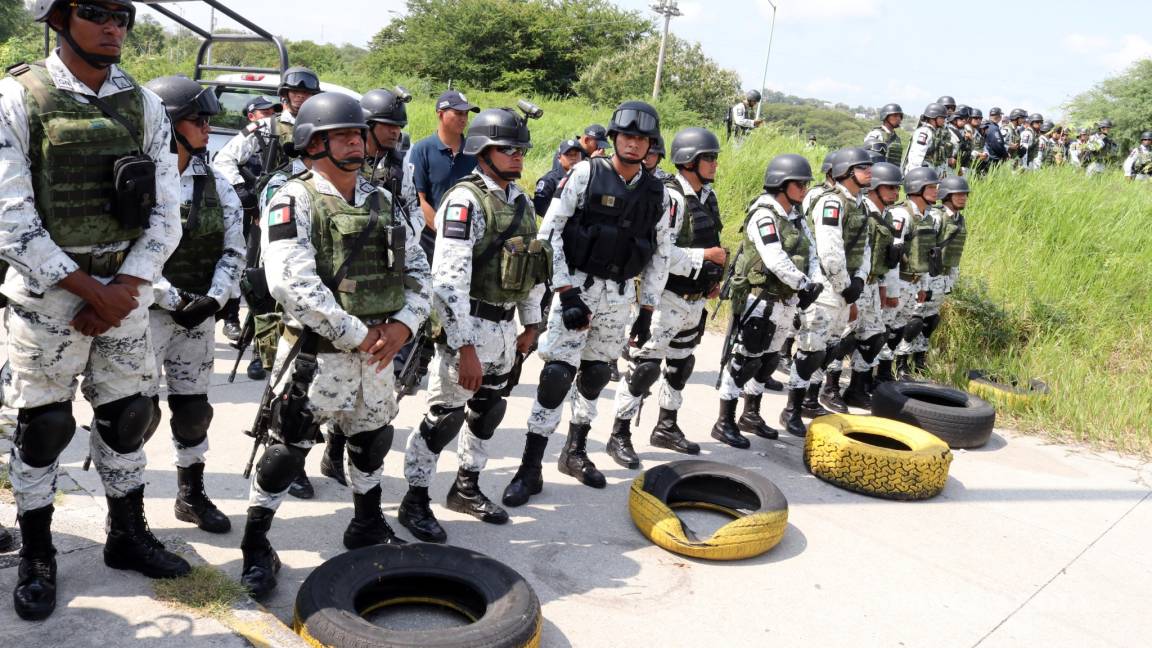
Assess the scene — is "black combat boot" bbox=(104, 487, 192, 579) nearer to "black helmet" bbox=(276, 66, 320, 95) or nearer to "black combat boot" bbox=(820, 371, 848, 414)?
"black helmet" bbox=(276, 66, 320, 95)

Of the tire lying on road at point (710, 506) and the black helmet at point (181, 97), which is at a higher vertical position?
the black helmet at point (181, 97)

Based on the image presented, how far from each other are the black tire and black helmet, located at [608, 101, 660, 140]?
3.30 metres

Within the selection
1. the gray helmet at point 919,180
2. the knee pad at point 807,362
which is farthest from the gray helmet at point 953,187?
the knee pad at point 807,362

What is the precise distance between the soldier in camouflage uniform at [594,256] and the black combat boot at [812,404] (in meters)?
2.75

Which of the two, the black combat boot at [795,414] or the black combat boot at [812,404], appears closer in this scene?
the black combat boot at [795,414]

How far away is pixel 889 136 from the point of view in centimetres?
1200

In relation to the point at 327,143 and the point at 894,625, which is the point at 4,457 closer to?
the point at 327,143

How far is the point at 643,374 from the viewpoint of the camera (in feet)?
17.4

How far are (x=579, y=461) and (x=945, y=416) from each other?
3.07 m

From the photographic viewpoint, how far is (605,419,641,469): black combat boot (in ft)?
17.9

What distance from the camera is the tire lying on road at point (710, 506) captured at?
13.8 ft

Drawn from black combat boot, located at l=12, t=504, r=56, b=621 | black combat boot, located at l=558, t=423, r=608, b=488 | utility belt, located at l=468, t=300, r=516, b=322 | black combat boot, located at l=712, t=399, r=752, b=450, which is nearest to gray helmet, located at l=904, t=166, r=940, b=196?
black combat boot, located at l=712, t=399, r=752, b=450

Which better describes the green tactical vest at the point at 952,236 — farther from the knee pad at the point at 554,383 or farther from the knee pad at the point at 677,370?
the knee pad at the point at 554,383

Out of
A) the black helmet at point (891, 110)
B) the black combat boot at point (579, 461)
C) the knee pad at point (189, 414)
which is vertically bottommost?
the black combat boot at point (579, 461)
